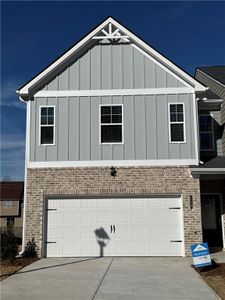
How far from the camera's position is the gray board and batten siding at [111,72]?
574 inches

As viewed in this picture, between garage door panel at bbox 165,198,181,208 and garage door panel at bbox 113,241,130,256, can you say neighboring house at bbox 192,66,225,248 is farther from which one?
garage door panel at bbox 113,241,130,256

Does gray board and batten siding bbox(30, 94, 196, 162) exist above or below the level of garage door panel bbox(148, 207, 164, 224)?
above

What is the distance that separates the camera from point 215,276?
983 cm

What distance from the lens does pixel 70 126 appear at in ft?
47.3

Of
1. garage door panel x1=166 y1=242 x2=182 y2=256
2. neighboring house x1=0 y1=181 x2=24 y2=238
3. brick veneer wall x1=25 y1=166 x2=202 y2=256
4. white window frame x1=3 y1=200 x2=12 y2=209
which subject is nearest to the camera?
garage door panel x1=166 y1=242 x2=182 y2=256

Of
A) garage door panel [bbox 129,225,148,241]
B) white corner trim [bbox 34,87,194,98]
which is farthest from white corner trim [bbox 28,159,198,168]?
white corner trim [bbox 34,87,194,98]

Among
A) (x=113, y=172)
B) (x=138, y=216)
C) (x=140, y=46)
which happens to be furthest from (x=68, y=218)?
(x=140, y=46)

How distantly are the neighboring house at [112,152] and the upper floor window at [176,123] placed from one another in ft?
0.12

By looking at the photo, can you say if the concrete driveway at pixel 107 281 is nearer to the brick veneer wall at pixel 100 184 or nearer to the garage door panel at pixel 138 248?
the garage door panel at pixel 138 248

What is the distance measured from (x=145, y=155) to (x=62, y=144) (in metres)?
3.20

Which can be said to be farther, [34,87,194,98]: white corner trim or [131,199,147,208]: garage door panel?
[34,87,194,98]: white corner trim

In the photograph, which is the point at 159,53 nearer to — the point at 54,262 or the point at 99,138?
the point at 99,138

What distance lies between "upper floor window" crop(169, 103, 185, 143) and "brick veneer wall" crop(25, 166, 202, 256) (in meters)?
1.16

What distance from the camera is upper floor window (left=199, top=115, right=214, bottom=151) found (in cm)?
1605
